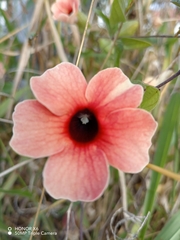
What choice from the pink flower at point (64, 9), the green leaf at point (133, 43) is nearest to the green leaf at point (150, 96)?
the green leaf at point (133, 43)

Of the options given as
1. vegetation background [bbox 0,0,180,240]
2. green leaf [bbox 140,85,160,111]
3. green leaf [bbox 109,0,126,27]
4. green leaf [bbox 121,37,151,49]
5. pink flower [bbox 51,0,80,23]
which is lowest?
vegetation background [bbox 0,0,180,240]

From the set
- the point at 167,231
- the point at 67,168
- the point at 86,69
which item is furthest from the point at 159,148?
the point at 86,69

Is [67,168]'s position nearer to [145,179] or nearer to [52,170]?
[52,170]

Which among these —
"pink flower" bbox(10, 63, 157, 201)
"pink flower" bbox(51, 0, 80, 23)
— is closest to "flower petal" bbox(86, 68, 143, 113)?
"pink flower" bbox(10, 63, 157, 201)

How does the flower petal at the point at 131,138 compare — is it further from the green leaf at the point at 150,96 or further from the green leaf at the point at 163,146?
the green leaf at the point at 163,146

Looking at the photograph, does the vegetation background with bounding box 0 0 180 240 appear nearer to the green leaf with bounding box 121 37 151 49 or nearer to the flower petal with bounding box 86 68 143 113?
the green leaf with bounding box 121 37 151 49

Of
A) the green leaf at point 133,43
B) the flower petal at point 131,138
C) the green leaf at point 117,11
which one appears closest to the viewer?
the flower petal at point 131,138

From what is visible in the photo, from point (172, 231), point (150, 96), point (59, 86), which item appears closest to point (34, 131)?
point (59, 86)

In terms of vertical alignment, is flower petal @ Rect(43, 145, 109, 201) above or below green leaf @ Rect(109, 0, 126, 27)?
below
